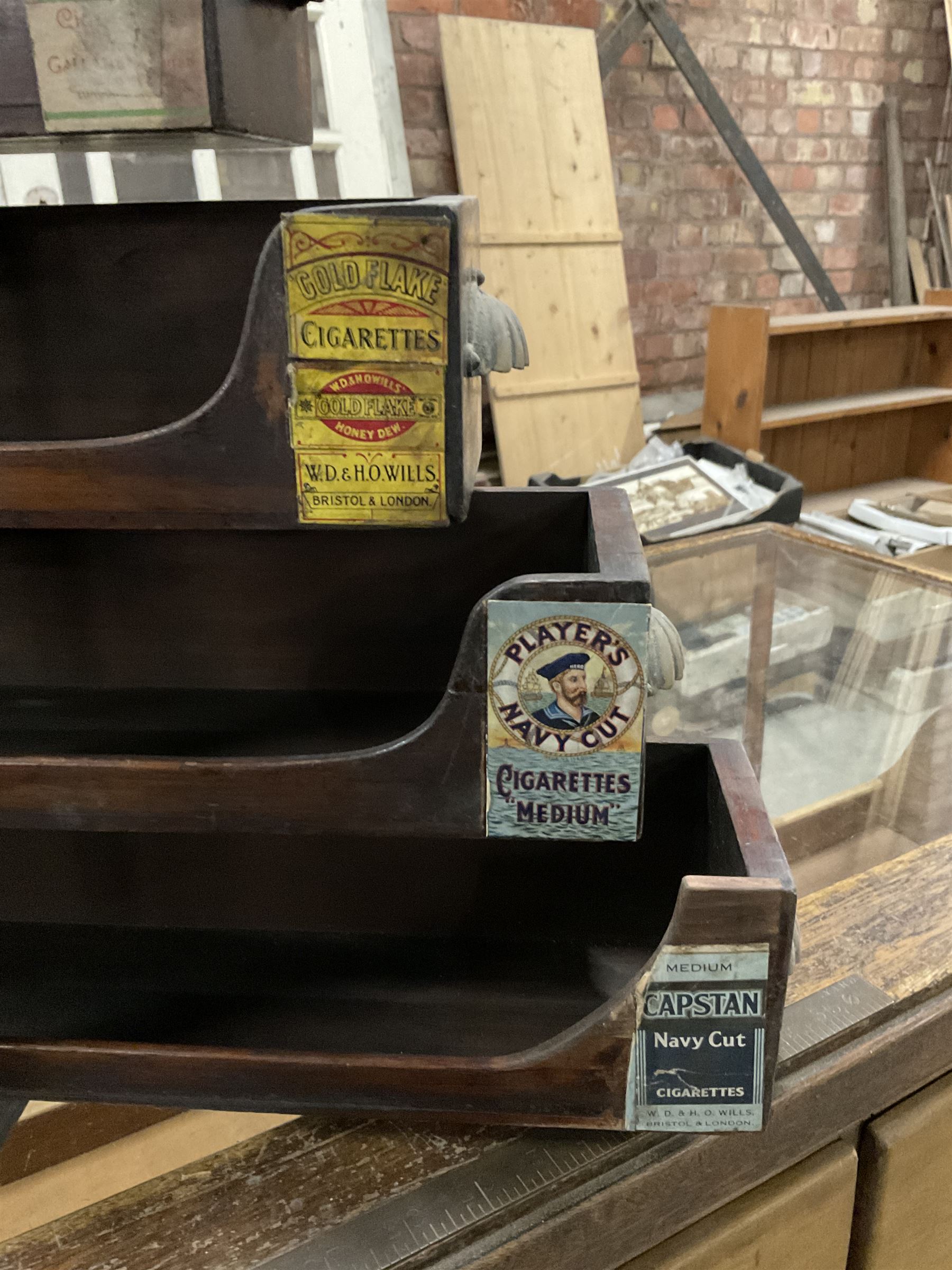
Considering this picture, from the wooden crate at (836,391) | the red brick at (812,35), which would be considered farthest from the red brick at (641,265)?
the red brick at (812,35)

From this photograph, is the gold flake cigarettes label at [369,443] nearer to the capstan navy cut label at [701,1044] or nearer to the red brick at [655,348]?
the capstan navy cut label at [701,1044]

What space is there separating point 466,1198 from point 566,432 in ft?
8.98

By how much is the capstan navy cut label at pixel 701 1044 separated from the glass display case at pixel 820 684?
0.38 m

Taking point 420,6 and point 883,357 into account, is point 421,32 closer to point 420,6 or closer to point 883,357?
point 420,6

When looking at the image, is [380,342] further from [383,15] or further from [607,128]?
[607,128]

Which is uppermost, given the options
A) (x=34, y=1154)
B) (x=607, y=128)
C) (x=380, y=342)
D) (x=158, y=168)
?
(x=607, y=128)

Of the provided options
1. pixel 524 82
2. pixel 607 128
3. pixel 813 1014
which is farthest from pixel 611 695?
pixel 607 128

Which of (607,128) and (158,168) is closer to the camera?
(158,168)

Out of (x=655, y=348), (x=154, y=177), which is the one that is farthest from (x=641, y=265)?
(x=154, y=177)

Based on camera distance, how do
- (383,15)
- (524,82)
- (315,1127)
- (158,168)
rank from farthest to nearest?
(524,82) → (383,15) → (158,168) → (315,1127)

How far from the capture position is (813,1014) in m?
0.70

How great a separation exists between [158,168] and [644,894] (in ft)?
7.33

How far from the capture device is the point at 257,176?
2.36 m

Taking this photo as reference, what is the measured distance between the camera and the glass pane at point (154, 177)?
2209 mm
